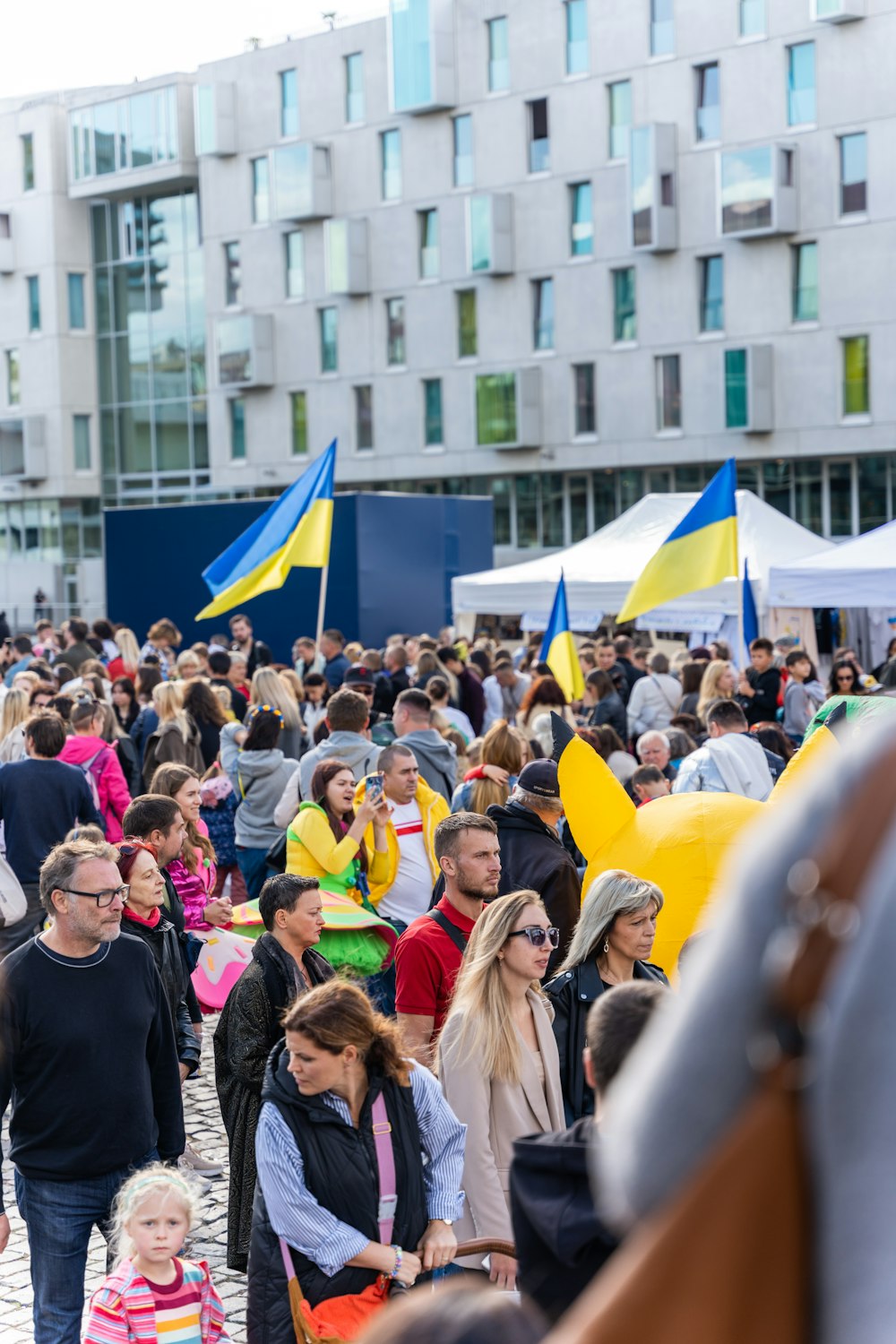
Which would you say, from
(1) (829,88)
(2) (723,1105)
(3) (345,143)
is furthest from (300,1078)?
(3) (345,143)

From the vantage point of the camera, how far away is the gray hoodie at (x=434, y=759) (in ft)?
32.3

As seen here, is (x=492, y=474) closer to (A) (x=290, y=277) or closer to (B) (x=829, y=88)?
(A) (x=290, y=277)

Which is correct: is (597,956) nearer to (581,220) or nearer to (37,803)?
(37,803)

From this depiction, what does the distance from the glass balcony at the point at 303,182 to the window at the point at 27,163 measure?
11938mm

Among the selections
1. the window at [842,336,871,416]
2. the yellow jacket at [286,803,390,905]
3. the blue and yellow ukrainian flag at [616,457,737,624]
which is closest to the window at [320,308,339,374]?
the window at [842,336,871,416]

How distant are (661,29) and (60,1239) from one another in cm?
3869

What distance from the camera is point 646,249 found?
3988cm

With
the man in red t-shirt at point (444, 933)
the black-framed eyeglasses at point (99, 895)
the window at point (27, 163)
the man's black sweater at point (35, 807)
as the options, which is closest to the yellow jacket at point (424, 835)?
the man in red t-shirt at point (444, 933)

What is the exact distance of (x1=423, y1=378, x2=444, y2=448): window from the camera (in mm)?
44906

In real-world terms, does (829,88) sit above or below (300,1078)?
above

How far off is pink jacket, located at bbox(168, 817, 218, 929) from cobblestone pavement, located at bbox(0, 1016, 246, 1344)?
114 cm

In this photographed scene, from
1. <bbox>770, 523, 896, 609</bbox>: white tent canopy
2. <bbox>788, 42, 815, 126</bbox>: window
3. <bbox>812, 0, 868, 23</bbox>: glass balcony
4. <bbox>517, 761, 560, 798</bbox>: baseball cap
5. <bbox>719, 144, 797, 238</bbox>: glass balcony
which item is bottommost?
<bbox>517, 761, 560, 798</bbox>: baseball cap

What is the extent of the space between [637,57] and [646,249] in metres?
4.52

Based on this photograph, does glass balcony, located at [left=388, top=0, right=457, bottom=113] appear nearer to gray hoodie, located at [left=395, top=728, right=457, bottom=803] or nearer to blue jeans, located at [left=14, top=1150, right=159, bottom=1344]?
gray hoodie, located at [left=395, top=728, right=457, bottom=803]
